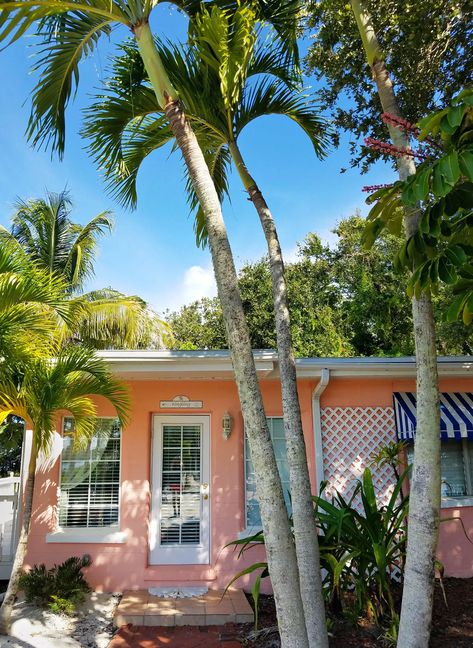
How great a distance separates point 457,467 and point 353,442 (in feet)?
6.08

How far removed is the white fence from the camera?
8164 millimetres

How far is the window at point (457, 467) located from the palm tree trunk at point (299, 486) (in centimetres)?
436

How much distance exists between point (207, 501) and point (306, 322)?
558 inches

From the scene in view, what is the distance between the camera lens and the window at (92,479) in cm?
818

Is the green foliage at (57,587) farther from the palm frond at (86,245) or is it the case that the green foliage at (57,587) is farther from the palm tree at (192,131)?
the palm frond at (86,245)

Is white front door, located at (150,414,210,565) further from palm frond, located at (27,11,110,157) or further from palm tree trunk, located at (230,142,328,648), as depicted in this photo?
palm frond, located at (27,11,110,157)

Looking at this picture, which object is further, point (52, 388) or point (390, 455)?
point (390, 455)

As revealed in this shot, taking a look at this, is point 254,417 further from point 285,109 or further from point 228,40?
point 285,109

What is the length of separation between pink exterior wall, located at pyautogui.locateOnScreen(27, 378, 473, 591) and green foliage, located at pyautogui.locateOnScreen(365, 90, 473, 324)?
478 cm

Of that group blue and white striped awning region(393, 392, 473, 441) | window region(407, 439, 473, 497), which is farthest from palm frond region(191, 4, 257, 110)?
window region(407, 439, 473, 497)

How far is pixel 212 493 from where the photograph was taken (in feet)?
27.1

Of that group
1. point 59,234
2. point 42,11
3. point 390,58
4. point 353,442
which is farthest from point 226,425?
point 59,234

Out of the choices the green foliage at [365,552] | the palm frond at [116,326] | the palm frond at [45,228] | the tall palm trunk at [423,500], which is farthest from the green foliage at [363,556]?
the palm frond at [45,228]

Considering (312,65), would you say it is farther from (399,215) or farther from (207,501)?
(207,501)
